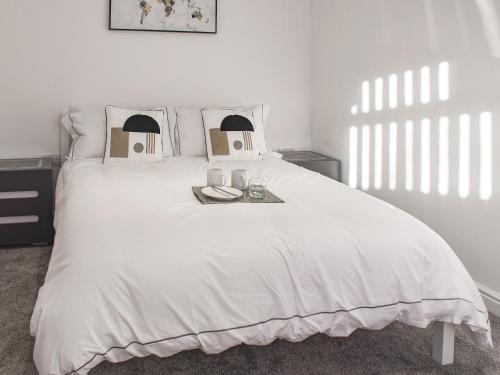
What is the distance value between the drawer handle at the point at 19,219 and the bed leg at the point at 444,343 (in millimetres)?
2530

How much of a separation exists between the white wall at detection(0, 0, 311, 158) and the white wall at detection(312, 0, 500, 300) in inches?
18.5

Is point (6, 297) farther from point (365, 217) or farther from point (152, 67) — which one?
point (152, 67)

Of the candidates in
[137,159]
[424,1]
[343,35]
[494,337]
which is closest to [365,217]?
[494,337]

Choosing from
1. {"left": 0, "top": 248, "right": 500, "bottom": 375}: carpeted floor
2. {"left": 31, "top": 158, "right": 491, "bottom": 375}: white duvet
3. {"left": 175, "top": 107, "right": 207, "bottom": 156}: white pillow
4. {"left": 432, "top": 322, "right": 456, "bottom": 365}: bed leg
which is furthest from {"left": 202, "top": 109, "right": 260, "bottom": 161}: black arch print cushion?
{"left": 432, "top": 322, "right": 456, "bottom": 365}: bed leg

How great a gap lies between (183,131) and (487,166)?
6.68 ft

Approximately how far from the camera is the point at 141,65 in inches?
145

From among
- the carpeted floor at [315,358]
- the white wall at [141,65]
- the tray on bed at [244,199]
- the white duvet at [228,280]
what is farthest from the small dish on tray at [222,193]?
the white wall at [141,65]

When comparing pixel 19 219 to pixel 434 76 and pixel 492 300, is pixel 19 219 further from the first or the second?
pixel 492 300

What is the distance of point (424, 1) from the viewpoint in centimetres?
260

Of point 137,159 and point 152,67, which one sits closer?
point 137,159

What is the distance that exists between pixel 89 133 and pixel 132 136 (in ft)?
1.09

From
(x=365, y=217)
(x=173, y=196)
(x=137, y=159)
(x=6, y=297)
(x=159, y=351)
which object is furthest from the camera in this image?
(x=137, y=159)

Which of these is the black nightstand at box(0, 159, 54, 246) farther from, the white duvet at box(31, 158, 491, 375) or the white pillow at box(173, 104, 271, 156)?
the white duvet at box(31, 158, 491, 375)

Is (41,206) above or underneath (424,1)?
underneath
